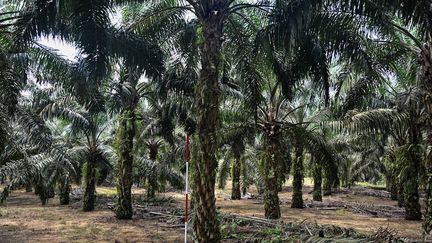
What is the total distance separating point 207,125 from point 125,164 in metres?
8.10

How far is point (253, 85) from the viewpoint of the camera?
11.9 meters

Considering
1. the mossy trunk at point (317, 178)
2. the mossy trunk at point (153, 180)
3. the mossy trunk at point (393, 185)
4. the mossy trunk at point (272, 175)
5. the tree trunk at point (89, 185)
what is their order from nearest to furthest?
the mossy trunk at point (272, 175)
the tree trunk at point (89, 185)
the mossy trunk at point (153, 180)
the mossy trunk at point (393, 185)
the mossy trunk at point (317, 178)

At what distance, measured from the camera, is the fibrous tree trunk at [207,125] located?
8.96m

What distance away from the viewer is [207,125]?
29.9ft

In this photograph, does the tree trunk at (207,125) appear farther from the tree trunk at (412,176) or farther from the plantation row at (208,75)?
the tree trunk at (412,176)

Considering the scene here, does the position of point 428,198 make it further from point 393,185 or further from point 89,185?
point 393,185

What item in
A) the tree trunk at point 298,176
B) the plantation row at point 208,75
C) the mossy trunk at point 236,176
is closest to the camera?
the plantation row at point 208,75

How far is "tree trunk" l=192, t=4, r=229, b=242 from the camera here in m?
8.96

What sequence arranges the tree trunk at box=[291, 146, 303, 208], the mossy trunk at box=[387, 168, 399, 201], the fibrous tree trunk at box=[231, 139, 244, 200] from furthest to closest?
the mossy trunk at box=[387, 168, 399, 201] → the tree trunk at box=[291, 146, 303, 208] → the fibrous tree trunk at box=[231, 139, 244, 200]

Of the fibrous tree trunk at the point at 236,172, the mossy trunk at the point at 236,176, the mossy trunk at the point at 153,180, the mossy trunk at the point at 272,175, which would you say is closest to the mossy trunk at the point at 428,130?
the mossy trunk at the point at 272,175

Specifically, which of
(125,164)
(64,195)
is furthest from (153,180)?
(64,195)

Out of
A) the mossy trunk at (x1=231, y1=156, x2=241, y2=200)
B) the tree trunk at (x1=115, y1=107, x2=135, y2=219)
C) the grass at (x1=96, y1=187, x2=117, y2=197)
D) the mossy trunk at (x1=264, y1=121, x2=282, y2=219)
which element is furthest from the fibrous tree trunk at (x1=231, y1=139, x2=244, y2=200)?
the grass at (x1=96, y1=187, x2=117, y2=197)

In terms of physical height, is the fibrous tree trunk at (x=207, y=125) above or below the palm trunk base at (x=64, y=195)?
above

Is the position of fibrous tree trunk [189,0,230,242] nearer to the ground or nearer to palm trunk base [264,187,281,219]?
the ground
